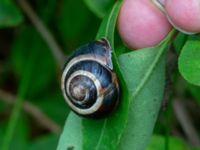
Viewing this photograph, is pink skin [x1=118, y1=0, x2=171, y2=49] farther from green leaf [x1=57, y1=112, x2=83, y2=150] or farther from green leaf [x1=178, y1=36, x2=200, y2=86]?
green leaf [x1=57, y1=112, x2=83, y2=150]

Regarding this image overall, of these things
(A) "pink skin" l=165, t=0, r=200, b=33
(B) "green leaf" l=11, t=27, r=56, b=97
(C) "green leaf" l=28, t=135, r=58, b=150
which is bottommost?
(C) "green leaf" l=28, t=135, r=58, b=150

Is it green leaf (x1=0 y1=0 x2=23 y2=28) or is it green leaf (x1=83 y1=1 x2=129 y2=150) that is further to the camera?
green leaf (x1=0 y1=0 x2=23 y2=28)

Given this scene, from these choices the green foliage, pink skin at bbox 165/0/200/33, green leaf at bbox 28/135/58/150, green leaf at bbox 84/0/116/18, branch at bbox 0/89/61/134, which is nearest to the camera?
pink skin at bbox 165/0/200/33

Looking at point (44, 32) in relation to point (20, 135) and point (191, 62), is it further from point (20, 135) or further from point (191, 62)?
point (191, 62)

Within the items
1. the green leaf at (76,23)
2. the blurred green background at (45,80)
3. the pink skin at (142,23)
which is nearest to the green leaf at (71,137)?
the pink skin at (142,23)

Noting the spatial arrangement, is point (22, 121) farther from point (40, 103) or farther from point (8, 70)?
point (8, 70)

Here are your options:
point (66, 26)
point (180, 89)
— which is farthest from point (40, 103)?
point (180, 89)

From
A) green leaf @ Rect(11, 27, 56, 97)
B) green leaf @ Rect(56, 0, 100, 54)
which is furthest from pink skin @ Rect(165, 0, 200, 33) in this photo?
green leaf @ Rect(11, 27, 56, 97)
